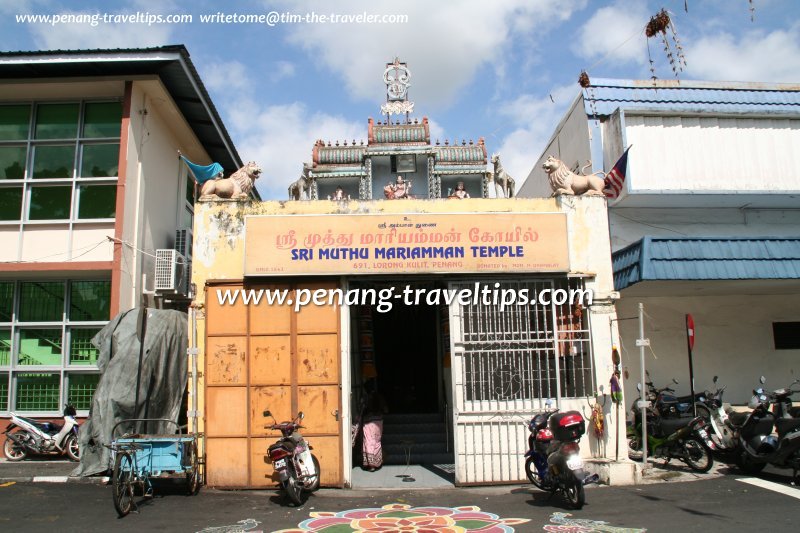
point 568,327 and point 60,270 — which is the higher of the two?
point 60,270

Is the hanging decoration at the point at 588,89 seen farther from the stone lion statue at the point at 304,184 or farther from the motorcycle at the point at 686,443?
the stone lion statue at the point at 304,184

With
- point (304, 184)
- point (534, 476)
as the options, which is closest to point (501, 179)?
point (304, 184)

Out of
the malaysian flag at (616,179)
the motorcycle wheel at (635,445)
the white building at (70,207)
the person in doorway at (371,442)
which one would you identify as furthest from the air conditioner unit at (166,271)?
the motorcycle wheel at (635,445)

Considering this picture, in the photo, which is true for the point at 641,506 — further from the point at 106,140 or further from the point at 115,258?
the point at 106,140

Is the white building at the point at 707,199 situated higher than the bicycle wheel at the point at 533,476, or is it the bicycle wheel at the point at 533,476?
the white building at the point at 707,199

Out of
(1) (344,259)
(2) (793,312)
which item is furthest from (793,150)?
(1) (344,259)

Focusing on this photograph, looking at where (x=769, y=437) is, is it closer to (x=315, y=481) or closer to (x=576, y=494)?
(x=576, y=494)

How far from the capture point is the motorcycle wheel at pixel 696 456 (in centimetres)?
850

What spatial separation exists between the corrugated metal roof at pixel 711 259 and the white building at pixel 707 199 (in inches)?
37.5

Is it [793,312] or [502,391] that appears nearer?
[502,391]

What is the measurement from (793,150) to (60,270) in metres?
14.6

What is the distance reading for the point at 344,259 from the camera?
27.5 ft

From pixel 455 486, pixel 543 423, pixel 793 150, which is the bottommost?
pixel 455 486

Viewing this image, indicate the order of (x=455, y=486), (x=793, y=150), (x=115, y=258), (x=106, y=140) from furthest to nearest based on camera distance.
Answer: (x=793, y=150) < (x=106, y=140) < (x=115, y=258) < (x=455, y=486)
